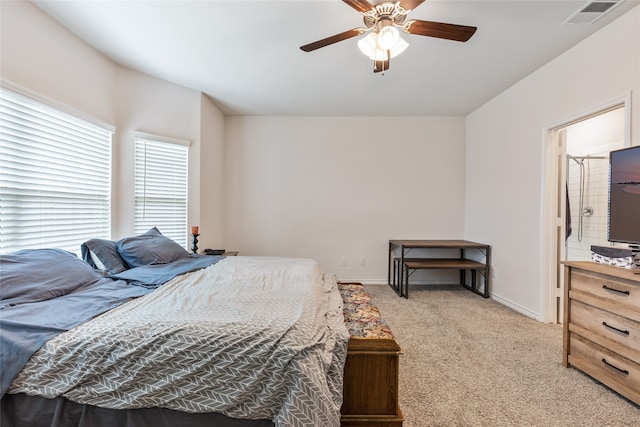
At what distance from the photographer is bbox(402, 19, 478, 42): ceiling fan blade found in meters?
1.75

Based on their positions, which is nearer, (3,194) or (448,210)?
(3,194)

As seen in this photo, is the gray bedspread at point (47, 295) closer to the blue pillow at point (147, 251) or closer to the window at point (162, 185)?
the blue pillow at point (147, 251)

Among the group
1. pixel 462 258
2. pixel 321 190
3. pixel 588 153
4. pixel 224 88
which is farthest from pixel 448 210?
pixel 224 88

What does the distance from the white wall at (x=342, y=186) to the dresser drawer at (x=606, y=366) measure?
238 centimetres

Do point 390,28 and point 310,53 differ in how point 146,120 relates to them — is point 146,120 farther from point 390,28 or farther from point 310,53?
point 390,28

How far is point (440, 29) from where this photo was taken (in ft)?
5.90

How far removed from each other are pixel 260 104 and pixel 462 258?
12.2 feet

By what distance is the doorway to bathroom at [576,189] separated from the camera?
9.11 feet

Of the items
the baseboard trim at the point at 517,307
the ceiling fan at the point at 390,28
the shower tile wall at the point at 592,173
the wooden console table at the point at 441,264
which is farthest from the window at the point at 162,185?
the shower tile wall at the point at 592,173

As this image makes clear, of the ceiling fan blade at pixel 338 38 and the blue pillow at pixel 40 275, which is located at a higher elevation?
the ceiling fan blade at pixel 338 38

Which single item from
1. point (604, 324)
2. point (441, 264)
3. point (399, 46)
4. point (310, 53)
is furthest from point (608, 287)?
point (310, 53)

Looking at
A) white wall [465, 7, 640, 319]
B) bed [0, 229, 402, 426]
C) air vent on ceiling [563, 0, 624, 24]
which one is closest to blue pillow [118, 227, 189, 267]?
bed [0, 229, 402, 426]

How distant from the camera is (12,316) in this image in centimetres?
129

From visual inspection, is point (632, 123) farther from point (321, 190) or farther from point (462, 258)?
point (321, 190)
